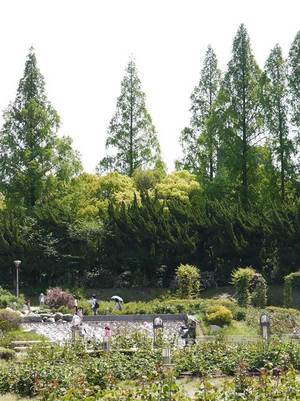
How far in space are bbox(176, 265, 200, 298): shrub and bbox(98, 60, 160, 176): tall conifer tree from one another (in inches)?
520

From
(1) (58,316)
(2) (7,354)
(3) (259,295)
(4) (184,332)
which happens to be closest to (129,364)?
(2) (7,354)

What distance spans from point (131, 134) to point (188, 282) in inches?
581

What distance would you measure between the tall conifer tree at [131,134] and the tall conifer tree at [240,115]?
5764 mm

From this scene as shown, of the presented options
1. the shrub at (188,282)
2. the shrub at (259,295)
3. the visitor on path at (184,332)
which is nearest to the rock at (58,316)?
the visitor on path at (184,332)

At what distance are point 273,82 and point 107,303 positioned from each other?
55.5 feet

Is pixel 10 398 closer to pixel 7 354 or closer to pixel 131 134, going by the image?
pixel 7 354

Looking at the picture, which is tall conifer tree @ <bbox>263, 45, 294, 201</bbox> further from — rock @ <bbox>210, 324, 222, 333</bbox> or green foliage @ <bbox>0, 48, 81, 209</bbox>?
rock @ <bbox>210, 324, 222, 333</bbox>

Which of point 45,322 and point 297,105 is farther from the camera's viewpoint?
point 297,105

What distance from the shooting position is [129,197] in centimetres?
4084

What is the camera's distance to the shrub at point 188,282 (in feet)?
104

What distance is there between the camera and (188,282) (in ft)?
104

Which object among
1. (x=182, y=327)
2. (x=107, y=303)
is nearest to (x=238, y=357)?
(x=182, y=327)

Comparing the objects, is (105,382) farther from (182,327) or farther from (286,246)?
(286,246)

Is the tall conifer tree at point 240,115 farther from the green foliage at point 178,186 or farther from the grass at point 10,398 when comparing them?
the grass at point 10,398
